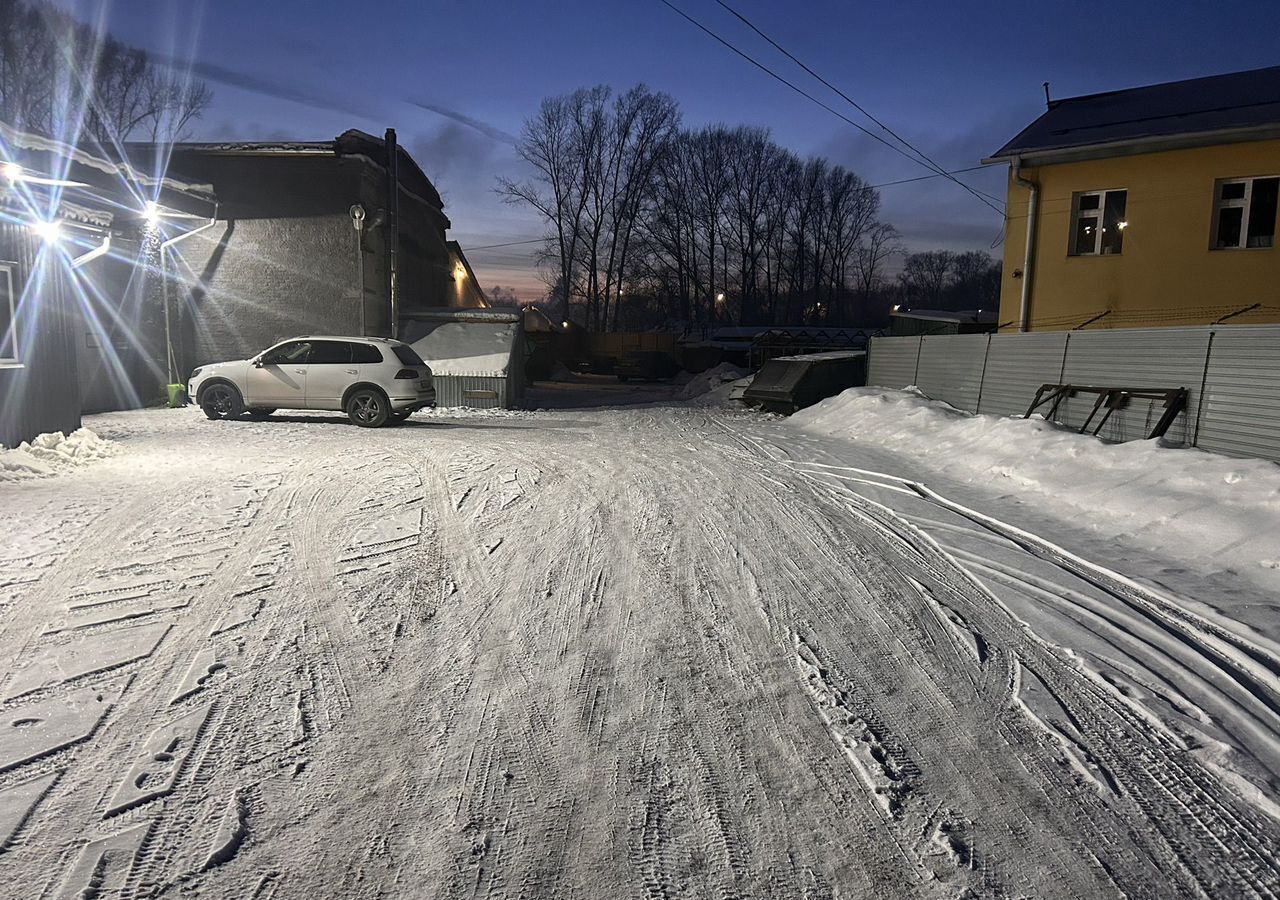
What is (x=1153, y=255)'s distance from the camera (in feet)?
48.9

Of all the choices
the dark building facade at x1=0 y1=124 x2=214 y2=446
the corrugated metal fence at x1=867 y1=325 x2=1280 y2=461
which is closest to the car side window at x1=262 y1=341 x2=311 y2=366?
the dark building facade at x1=0 y1=124 x2=214 y2=446

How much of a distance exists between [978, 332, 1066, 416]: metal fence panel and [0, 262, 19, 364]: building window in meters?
15.0

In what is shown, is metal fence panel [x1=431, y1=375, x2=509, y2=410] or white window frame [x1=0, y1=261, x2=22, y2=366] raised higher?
white window frame [x1=0, y1=261, x2=22, y2=366]

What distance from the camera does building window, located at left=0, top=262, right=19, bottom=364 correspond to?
960cm

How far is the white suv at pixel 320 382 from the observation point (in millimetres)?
14352

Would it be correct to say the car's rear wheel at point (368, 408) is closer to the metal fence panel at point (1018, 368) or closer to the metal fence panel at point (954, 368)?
the metal fence panel at point (954, 368)

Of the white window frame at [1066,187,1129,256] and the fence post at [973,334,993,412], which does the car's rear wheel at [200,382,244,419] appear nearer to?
the fence post at [973,334,993,412]

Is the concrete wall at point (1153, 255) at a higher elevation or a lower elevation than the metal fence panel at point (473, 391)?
higher

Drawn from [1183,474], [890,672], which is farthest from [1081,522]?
[890,672]

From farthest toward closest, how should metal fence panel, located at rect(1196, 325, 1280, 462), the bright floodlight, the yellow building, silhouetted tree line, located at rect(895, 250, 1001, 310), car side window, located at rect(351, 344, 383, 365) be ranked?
silhouetted tree line, located at rect(895, 250, 1001, 310), car side window, located at rect(351, 344, 383, 365), the yellow building, the bright floodlight, metal fence panel, located at rect(1196, 325, 1280, 462)

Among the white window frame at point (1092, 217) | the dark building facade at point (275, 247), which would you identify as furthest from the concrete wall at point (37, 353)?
the white window frame at point (1092, 217)

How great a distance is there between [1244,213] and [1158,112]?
3.25 meters

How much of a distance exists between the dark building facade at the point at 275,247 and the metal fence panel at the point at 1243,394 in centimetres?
1788

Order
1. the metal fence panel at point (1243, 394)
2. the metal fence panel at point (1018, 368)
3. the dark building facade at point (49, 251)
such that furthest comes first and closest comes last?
1. the metal fence panel at point (1018, 368)
2. the dark building facade at point (49, 251)
3. the metal fence panel at point (1243, 394)
